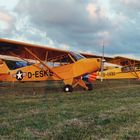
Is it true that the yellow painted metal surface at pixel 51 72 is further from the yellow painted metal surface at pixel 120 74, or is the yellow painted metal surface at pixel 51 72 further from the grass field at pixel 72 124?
the yellow painted metal surface at pixel 120 74

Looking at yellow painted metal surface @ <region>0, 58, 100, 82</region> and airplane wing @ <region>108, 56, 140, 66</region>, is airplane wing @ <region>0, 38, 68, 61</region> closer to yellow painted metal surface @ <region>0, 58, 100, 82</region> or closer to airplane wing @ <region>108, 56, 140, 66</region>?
yellow painted metal surface @ <region>0, 58, 100, 82</region>

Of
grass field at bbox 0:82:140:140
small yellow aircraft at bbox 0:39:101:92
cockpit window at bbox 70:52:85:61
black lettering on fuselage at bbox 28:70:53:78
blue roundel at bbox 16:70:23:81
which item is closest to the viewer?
grass field at bbox 0:82:140:140

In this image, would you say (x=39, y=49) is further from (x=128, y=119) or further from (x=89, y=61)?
(x=128, y=119)

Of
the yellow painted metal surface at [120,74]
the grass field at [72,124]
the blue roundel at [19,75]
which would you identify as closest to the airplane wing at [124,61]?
the yellow painted metal surface at [120,74]

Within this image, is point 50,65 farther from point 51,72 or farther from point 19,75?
point 19,75

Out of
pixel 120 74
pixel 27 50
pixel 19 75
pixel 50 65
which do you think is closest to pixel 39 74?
pixel 50 65

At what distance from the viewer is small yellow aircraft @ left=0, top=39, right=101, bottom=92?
18375 mm

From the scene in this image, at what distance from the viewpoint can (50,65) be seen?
19.8 m

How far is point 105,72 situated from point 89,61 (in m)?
14.6

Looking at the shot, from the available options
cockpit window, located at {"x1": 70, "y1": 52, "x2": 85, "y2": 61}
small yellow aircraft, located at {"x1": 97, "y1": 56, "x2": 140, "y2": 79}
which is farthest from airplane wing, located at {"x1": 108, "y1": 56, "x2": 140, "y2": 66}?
cockpit window, located at {"x1": 70, "y1": 52, "x2": 85, "y2": 61}

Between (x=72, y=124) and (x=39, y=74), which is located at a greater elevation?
(x=39, y=74)

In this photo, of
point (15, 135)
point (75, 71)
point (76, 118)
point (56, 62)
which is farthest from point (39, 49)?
point (15, 135)

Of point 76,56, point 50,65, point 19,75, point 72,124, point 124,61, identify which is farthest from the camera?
point 124,61

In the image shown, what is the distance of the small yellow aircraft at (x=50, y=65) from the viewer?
1838cm
